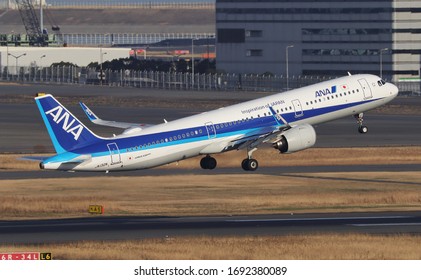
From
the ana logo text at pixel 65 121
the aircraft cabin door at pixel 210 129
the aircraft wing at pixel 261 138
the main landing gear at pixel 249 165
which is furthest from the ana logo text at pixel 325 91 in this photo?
the ana logo text at pixel 65 121

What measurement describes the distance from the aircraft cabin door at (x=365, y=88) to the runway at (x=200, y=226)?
2760cm

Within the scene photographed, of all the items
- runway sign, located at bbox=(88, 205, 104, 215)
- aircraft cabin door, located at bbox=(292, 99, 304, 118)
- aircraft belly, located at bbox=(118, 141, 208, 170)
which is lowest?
runway sign, located at bbox=(88, 205, 104, 215)

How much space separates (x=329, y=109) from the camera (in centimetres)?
9719

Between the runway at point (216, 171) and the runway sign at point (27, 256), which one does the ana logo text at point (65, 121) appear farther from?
the runway sign at point (27, 256)

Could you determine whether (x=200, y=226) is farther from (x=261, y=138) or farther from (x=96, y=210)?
(x=261, y=138)

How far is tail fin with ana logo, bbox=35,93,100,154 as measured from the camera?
76.6 m

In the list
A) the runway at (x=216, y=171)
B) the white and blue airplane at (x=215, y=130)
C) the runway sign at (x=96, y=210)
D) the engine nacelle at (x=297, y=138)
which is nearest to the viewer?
the runway sign at (x=96, y=210)

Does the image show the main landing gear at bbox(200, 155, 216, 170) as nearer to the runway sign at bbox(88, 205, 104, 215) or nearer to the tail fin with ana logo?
the tail fin with ana logo

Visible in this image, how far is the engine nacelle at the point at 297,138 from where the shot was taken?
9162 centimetres

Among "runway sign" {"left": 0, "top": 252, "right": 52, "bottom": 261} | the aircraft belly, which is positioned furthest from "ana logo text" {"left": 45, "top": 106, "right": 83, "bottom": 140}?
"runway sign" {"left": 0, "top": 252, "right": 52, "bottom": 261}

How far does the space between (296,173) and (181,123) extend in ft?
46.1

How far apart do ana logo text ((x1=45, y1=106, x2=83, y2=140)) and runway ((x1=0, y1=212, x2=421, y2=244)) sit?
26.7ft

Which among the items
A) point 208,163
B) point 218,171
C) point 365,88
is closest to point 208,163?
point 208,163

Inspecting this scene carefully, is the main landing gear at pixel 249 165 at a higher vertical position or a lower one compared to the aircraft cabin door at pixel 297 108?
lower
